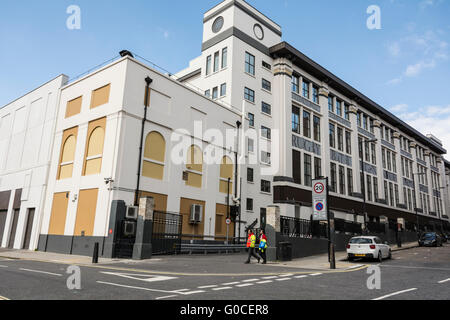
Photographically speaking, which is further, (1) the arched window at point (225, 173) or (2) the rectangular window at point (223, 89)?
(2) the rectangular window at point (223, 89)

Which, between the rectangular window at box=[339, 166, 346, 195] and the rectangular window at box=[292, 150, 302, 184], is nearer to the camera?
the rectangular window at box=[292, 150, 302, 184]

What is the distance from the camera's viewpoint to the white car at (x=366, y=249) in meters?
19.0

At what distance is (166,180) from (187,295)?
16.6 metres

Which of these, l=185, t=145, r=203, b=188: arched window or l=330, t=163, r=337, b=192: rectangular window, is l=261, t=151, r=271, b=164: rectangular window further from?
→ l=330, t=163, r=337, b=192: rectangular window

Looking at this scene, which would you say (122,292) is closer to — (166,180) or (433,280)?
(433,280)

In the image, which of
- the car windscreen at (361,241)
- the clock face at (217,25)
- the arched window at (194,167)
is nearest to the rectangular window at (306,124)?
the clock face at (217,25)

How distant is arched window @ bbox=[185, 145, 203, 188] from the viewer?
25516mm

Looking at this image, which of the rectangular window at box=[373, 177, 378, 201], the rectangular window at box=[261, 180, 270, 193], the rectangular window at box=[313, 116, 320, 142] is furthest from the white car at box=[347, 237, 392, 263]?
the rectangular window at box=[373, 177, 378, 201]

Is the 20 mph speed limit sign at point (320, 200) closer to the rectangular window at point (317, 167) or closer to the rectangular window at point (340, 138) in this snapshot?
the rectangular window at point (317, 167)

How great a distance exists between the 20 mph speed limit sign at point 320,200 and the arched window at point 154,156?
10.9 m

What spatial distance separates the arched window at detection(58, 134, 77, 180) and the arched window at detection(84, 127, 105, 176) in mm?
2026
